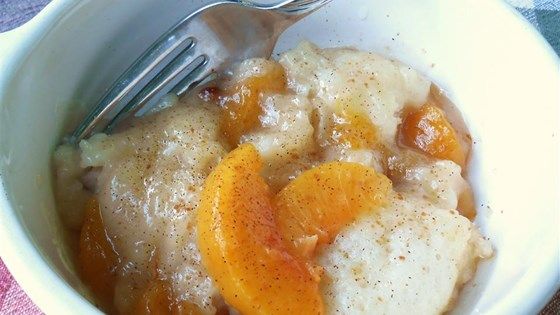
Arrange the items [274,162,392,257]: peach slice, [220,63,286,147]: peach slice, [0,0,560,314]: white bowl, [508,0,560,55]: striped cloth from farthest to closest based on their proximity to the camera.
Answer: [508,0,560,55]: striped cloth → [220,63,286,147]: peach slice → [274,162,392,257]: peach slice → [0,0,560,314]: white bowl

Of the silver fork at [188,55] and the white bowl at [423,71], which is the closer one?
the white bowl at [423,71]

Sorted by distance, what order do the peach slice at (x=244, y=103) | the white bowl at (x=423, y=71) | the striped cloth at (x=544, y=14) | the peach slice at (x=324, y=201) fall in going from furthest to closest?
1. the striped cloth at (x=544, y=14)
2. the peach slice at (x=244, y=103)
3. the peach slice at (x=324, y=201)
4. the white bowl at (x=423, y=71)

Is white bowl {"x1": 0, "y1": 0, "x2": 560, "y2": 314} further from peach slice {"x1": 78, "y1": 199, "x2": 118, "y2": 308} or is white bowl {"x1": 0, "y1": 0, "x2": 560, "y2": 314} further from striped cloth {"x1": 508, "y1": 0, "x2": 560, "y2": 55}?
striped cloth {"x1": 508, "y1": 0, "x2": 560, "y2": 55}

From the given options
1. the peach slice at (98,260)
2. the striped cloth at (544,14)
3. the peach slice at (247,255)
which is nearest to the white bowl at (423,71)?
the peach slice at (98,260)

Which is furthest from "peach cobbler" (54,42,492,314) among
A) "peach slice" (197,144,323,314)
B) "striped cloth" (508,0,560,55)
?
"striped cloth" (508,0,560,55)

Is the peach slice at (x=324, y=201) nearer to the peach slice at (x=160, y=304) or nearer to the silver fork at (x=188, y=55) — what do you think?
the peach slice at (x=160, y=304)

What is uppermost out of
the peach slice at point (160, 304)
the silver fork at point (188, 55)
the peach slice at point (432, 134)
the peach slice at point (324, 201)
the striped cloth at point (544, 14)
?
the silver fork at point (188, 55)

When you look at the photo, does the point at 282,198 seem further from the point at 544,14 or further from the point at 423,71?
the point at 544,14

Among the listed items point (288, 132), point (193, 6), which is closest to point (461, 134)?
point (288, 132)

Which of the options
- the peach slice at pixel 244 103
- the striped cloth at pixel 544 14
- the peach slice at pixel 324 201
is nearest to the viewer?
the peach slice at pixel 324 201
